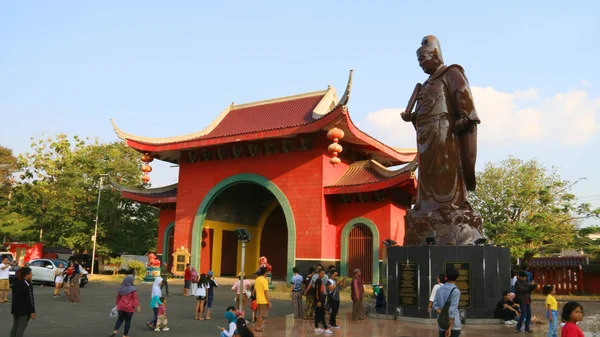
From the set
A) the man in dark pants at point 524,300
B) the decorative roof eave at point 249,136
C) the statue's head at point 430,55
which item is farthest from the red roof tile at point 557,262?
the statue's head at point 430,55

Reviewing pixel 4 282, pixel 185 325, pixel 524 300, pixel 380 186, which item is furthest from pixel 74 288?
pixel 524 300

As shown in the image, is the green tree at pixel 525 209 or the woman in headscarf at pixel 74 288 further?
the green tree at pixel 525 209

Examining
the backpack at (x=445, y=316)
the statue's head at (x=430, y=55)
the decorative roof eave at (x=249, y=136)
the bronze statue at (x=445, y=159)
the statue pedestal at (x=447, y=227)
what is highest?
the decorative roof eave at (x=249, y=136)

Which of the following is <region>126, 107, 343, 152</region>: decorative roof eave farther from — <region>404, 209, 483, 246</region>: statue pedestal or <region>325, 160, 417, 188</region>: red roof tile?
<region>404, 209, 483, 246</region>: statue pedestal

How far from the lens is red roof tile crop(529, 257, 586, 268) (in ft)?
79.2

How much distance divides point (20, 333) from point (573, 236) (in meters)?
27.8

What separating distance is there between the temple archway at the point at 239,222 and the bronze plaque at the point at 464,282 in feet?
38.8

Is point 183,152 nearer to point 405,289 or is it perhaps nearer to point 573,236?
point 405,289

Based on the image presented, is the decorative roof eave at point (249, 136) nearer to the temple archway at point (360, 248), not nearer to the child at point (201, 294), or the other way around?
the temple archway at point (360, 248)

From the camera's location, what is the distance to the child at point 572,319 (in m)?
4.03

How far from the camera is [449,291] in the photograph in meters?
5.88

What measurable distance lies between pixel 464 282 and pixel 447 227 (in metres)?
1.26

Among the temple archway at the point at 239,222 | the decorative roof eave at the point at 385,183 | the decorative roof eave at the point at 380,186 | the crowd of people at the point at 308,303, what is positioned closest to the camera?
the crowd of people at the point at 308,303

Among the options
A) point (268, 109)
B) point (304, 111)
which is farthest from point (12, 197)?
point (304, 111)
